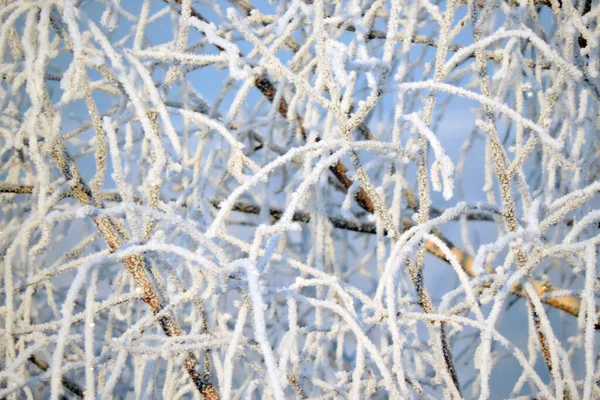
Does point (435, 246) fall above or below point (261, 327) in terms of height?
above

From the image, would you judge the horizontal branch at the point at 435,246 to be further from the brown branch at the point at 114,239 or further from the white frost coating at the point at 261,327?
the white frost coating at the point at 261,327

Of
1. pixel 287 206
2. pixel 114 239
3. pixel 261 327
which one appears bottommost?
pixel 261 327

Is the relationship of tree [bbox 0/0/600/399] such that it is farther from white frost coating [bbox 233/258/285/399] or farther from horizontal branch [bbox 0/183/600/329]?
horizontal branch [bbox 0/183/600/329]

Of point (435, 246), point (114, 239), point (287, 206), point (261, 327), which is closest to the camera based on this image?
point (261, 327)

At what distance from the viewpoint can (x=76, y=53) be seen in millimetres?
890

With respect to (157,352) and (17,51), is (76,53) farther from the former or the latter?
(157,352)

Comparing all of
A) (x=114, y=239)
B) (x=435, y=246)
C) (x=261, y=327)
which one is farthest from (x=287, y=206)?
(x=435, y=246)

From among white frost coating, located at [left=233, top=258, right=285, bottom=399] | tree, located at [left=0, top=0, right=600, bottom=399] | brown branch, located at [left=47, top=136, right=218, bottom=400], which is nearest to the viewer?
white frost coating, located at [left=233, top=258, right=285, bottom=399]

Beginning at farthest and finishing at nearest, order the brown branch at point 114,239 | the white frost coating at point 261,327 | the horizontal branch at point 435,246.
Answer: the horizontal branch at point 435,246, the brown branch at point 114,239, the white frost coating at point 261,327

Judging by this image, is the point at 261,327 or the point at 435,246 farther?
the point at 435,246

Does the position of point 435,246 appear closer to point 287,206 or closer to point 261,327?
point 287,206

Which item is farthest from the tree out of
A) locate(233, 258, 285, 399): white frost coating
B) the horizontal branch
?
the horizontal branch

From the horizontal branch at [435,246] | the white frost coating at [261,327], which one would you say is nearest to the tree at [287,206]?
the white frost coating at [261,327]

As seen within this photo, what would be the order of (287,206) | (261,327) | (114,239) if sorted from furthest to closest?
1. (287,206)
2. (114,239)
3. (261,327)
